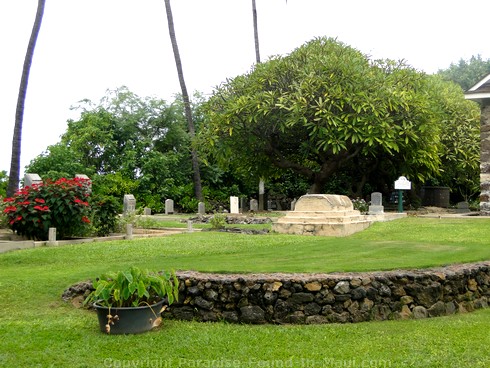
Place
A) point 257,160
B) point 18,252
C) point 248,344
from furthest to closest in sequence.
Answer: point 257,160 < point 18,252 < point 248,344

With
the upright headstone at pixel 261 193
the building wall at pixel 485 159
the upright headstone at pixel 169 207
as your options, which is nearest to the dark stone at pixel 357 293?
the building wall at pixel 485 159

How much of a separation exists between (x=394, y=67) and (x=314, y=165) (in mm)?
7427

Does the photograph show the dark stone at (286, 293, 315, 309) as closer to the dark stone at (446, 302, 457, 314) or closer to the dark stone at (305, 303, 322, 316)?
the dark stone at (305, 303, 322, 316)

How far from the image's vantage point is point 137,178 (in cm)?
3072

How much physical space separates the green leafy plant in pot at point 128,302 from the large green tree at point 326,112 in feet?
54.9

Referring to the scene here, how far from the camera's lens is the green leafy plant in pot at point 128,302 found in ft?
21.0

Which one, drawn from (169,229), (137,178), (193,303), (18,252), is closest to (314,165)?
(137,178)

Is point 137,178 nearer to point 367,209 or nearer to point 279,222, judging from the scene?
point 367,209

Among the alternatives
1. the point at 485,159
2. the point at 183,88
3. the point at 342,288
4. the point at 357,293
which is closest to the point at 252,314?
the point at 342,288

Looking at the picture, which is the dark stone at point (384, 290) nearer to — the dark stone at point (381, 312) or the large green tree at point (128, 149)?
the dark stone at point (381, 312)

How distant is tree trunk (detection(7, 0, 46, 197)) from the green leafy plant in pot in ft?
50.7

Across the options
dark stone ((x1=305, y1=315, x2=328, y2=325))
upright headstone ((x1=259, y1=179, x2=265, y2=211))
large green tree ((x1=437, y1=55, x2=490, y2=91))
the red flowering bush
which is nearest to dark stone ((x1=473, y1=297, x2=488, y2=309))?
dark stone ((x1=305, y1=315, x2=328, y2=325))

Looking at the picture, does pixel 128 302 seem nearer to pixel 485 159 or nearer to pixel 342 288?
pixel 342 288

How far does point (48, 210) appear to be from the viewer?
14.8m
